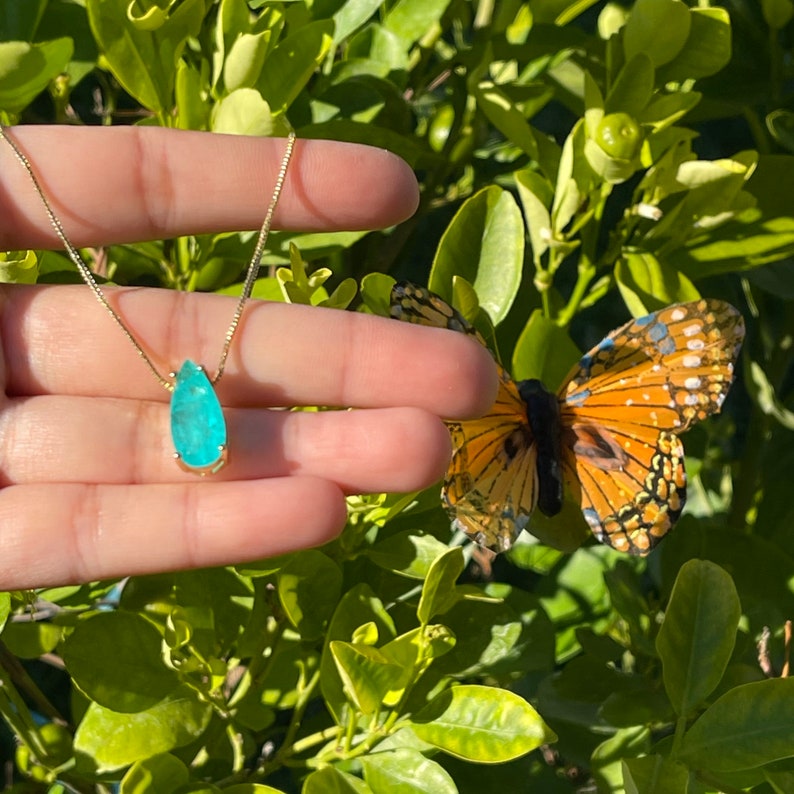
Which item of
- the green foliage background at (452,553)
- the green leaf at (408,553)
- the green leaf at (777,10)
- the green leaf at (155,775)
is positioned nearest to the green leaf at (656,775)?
the green foliage background at (452,553)

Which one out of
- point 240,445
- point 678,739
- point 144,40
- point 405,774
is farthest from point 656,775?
point 144,40

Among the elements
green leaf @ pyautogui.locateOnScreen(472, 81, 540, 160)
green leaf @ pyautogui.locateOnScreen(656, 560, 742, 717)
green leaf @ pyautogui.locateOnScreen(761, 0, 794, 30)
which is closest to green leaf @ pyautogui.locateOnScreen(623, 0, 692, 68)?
green leaf @ pyautogui.locateOnScreen(472, 81, 540, 160)

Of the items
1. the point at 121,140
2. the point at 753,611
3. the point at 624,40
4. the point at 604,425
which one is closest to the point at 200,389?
the point at 121,140

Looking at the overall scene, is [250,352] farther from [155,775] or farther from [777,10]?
[777,10]

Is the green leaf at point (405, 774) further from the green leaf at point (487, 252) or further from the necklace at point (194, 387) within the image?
the green leaf at point (487, 252)

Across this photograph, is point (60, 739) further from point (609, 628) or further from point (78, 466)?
point (609, 628)

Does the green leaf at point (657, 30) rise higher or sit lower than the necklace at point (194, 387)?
higher
